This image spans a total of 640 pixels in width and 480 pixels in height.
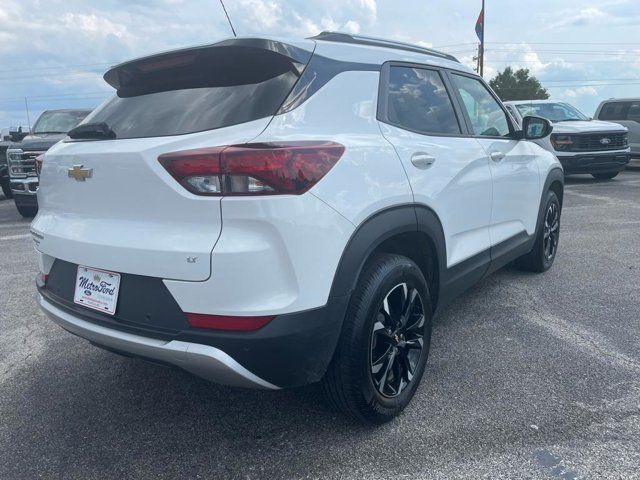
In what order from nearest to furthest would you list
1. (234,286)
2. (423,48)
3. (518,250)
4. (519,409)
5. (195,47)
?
(234,286)
(195,47)
(519,409)
(423,48)
(518,250)

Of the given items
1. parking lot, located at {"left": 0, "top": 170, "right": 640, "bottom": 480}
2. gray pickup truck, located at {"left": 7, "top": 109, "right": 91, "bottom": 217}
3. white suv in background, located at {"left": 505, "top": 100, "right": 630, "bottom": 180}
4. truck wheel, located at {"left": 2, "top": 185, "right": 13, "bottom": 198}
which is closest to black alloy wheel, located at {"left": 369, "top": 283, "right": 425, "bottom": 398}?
parking lot, located at {"left": 0, "top": 170, "right": 640, "bottom": 480}

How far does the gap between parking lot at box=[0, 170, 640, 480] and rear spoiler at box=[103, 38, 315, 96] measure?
1648 millimetres

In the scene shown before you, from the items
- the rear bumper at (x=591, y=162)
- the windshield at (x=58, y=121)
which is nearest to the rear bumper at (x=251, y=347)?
the windshield at (x=58, y=121)

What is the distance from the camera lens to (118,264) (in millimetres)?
2486

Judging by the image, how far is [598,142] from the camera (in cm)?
1259

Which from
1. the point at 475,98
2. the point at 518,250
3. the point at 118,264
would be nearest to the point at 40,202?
the point at 118,264

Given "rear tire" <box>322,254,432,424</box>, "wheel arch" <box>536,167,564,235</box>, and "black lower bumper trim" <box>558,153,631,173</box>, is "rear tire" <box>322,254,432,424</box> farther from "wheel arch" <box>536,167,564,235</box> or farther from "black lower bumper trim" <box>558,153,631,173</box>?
"black lower bumper trim" <box>558,153,631,173</box>

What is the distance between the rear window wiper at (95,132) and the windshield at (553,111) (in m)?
11.8

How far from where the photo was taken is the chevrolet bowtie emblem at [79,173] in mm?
2631

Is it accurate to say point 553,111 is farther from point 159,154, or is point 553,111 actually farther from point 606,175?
point 159,154

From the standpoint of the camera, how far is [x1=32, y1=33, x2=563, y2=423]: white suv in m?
2.27

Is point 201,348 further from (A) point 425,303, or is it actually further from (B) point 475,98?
(B) point 475,98

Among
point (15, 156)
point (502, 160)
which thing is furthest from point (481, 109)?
point (15, 156)

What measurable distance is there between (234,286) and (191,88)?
997mm
